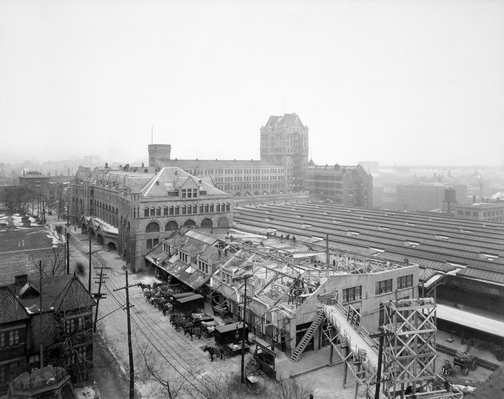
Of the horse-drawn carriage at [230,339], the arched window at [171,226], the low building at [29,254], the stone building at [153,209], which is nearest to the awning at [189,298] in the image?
the horse-drawn carriage at [230,339]

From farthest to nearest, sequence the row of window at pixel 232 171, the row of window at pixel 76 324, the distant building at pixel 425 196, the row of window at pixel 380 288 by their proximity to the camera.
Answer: the distant building at pixel 425 196 → the row of window at pixel 232 171 → the row of window at pixel 380 288 → the row of window at pixel 76 324

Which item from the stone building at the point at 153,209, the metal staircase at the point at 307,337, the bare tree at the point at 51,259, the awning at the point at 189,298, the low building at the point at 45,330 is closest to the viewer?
the low building at the point at 45,330

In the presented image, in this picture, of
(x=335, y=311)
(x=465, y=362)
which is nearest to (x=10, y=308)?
(x=335, y=311)

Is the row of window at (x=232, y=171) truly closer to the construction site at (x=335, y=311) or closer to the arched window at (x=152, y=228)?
the arched window at (x=152, y=228)

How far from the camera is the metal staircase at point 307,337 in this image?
36719 millimetres

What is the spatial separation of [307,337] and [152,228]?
41229mm

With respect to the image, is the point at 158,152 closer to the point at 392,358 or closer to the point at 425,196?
the point at 425,196

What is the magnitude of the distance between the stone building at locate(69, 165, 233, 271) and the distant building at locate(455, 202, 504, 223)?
7551 cm

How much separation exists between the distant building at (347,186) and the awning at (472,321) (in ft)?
354

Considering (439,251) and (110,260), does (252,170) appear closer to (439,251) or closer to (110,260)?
(110,260)

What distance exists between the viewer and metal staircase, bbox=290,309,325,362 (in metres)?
36.7

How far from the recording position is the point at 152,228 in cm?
7131

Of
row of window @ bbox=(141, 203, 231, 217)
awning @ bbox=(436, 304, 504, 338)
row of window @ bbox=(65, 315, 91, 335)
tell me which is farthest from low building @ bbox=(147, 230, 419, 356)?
row of window @ bbox=(65, 315, 91, 335)

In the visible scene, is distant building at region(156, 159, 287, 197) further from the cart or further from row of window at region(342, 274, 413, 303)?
the cart
